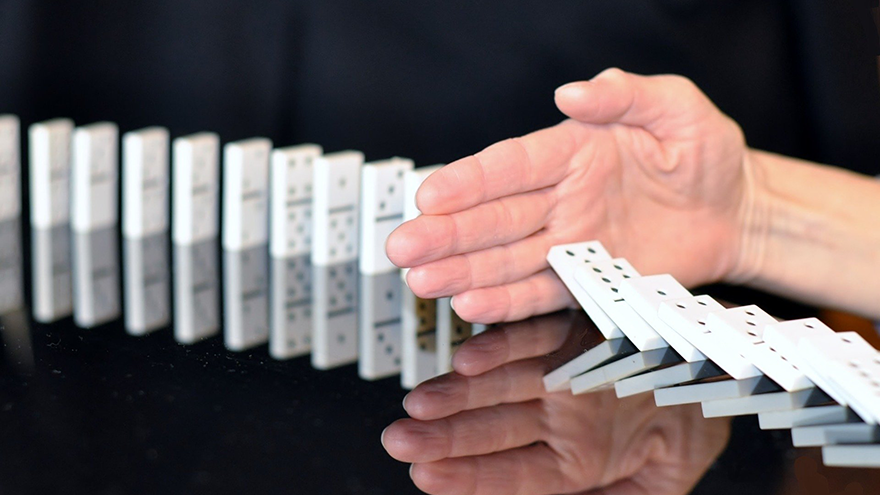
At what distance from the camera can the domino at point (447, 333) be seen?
1066 mm

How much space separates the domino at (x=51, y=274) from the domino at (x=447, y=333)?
1.62 feet

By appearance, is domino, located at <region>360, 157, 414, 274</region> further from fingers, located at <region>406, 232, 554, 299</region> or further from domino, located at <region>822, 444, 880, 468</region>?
domino, located at <region>822, 444, 880, 468</region>

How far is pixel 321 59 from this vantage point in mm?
2072

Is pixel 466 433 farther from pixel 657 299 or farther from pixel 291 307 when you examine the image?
pixel 291 307

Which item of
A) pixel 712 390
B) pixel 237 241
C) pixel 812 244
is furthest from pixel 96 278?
pixel 812 244

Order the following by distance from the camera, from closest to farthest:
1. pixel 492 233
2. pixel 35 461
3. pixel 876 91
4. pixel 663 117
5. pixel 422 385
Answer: pixel 35 461
pixel 422 385
pixel 492 233
pixel 663 117
pixel 876 91

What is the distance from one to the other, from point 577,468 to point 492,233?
17.9 inches

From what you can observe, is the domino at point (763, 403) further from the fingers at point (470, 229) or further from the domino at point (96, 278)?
the domino at point (96, 278)

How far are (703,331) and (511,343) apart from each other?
230mm

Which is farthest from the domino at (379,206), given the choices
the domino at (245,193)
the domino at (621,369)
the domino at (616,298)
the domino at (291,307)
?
the domino at (621,369)

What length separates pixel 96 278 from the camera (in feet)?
4.61

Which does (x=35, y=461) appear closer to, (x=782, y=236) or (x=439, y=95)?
(x=782, y=236)

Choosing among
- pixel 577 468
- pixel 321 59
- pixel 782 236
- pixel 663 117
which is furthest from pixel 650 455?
pixel 321 59

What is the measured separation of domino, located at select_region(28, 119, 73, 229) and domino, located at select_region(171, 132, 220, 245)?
0.25 m
